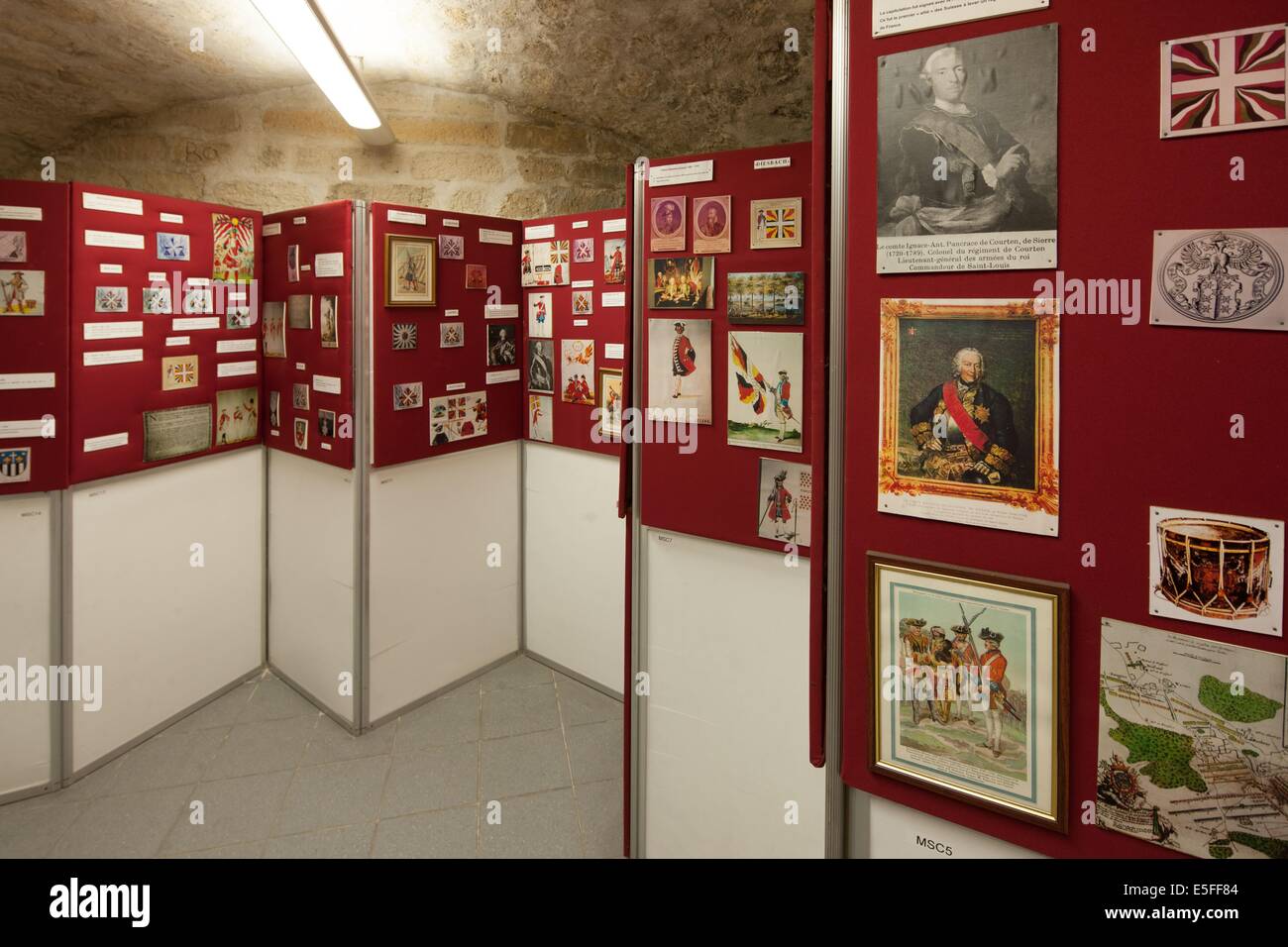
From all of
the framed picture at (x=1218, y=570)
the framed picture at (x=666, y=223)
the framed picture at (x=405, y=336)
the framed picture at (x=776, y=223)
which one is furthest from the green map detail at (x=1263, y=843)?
the framed picture at (x=405, y=336)

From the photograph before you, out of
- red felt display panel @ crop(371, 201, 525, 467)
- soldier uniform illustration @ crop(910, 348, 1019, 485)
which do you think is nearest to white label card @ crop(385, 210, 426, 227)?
red felt display panel @ crop(371, 201, 525, 467)

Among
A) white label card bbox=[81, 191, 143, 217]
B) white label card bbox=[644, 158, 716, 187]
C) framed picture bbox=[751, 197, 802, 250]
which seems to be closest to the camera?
framed picture bbox=[751, 197, 802, 250]

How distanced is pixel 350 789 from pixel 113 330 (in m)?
2.26

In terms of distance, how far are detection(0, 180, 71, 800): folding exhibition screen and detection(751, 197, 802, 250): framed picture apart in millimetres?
2834

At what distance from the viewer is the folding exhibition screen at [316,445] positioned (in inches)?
133

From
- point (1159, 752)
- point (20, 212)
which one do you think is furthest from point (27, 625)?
point (1159, 752)

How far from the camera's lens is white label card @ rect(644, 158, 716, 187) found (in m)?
1.98

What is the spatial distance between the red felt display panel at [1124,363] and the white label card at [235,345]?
11.5 ft

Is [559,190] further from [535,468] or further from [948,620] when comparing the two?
[948,620]

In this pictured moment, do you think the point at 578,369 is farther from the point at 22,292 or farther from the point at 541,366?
the point at 22,292

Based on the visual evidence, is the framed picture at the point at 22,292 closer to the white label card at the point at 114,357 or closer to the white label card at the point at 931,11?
the white label card at the point at 114,357

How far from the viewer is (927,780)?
1.36 metres

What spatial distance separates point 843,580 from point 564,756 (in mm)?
2303

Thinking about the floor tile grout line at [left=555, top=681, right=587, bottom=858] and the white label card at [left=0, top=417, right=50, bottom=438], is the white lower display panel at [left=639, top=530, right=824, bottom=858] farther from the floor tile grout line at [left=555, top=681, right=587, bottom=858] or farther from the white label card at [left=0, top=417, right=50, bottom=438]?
the white label card at [left=0, top=417, right=50, bottom=438]
